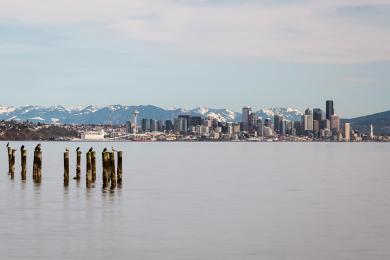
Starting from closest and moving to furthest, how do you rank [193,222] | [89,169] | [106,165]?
[193,222] → [106,165] → [89,169]

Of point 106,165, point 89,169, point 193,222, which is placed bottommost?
point 193,222

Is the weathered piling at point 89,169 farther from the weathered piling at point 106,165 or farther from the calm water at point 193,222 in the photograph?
the weathered piling at point 106,165

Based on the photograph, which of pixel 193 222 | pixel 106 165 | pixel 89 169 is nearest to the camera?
pixel 193 222

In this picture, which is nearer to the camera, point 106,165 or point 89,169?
point 106,165

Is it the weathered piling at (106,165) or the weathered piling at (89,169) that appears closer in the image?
the weathered piling at (106,165)

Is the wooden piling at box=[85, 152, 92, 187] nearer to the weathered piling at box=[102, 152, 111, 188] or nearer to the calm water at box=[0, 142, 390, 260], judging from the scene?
the calm water at box=[0, 142, 390, 260]

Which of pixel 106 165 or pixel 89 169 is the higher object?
pixel 106 165

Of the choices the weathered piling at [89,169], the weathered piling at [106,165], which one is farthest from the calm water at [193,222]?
the weathered piling at [89,169]

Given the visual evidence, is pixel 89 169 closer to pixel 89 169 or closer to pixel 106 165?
pixel 89 169

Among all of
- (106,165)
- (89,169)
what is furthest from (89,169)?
(106,165)

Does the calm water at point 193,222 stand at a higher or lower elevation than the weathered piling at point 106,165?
lower

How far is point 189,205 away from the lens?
50.1m

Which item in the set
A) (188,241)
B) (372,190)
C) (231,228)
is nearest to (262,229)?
(231,228)

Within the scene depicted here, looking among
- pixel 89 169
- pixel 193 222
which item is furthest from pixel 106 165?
pixel 193 222
